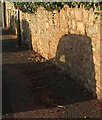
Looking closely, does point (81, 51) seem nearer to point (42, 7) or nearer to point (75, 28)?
point (75, 28)

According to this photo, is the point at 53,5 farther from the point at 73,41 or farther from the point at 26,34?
the point at 26,34

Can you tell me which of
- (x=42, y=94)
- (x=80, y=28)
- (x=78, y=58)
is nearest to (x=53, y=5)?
(x=80, y=28)

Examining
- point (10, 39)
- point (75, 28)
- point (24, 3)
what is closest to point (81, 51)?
point (75, 28)

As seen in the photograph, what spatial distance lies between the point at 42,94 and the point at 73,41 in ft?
7.03

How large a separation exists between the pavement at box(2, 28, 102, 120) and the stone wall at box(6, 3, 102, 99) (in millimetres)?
400

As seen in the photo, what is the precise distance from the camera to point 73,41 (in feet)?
26.2

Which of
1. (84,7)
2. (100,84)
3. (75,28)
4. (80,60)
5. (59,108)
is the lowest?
(59,108)

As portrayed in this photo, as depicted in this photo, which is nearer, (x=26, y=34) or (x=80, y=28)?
(x=80, y=28)

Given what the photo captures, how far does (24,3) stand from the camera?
1337cm

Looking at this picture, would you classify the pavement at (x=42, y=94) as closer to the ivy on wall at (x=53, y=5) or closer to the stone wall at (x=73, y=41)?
the stone wall at (x=73, y=41)

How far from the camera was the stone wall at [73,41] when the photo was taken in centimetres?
670

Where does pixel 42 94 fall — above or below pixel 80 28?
below

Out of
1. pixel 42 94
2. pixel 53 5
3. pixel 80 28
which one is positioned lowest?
pixel 42 94

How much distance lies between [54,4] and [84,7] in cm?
242
